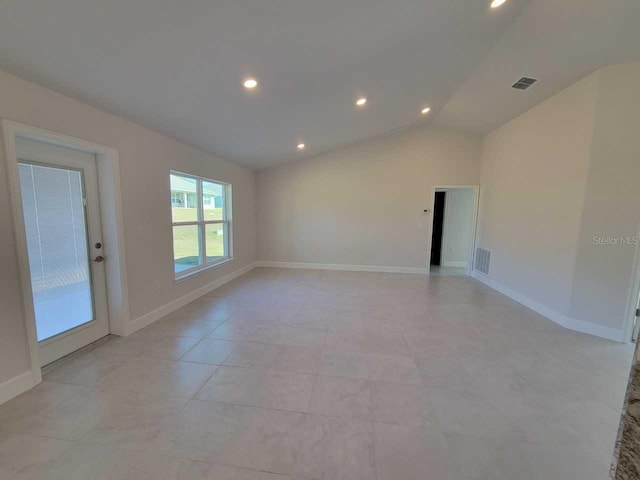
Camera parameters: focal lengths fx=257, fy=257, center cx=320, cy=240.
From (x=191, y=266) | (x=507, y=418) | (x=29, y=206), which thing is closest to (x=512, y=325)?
(x=507, y=418)

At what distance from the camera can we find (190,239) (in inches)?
166

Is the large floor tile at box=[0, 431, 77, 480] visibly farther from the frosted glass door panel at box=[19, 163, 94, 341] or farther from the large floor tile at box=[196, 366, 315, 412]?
the frosted glass door panel at box=[19, 163, 94, 341]

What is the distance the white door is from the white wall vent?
20.7ft

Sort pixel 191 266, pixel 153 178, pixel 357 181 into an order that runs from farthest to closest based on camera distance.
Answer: pixel 357 181 → pixel 191 266 → pixel 153 178

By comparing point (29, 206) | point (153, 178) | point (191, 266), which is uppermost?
point (153, 178)

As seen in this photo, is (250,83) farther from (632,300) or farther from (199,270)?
(632,300)

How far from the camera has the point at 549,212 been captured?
363cm

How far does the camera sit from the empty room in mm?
1579

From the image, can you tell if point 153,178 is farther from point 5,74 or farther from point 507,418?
point 507,418

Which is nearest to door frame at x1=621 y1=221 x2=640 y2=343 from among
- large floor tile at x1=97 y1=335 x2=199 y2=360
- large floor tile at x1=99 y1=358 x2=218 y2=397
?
large floor tile at x1=99 y1=358 x2=218 y2=397

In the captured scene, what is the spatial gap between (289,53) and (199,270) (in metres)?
3.52

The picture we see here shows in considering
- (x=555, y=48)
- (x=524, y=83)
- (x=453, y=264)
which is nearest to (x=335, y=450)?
(x=555, y=48)

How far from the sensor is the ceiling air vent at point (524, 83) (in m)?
3.34

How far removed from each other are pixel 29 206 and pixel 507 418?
4104mm
